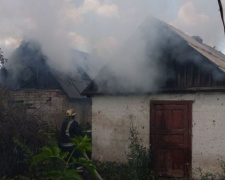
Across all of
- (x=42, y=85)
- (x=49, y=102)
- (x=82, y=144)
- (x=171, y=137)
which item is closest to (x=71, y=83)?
(x=42, y=85)

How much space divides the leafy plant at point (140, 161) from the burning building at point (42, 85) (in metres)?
5.23

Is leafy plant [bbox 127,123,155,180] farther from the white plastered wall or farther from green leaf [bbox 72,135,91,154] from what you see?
green leaf [bbox 72,135,91,154]

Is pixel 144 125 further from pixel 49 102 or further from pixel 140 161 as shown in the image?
pixel 49 102

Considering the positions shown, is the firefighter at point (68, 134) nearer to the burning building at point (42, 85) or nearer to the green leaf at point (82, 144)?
the burning building at point (42, 85)

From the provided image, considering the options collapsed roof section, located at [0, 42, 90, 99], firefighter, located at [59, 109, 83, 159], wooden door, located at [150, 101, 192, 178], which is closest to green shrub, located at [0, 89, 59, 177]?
firefighter, located at [59, 109, 83, 159]

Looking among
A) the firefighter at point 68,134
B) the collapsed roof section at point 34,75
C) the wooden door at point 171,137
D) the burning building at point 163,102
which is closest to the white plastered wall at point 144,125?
the burning building at point 163,102

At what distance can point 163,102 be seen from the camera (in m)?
9.05

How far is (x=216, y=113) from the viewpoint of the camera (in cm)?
842

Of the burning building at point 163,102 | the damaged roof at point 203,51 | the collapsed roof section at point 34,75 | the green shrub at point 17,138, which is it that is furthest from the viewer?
the collapsed roof section at point 34,75

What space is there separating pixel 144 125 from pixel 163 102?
0.87 m

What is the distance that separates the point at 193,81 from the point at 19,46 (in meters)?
8.63

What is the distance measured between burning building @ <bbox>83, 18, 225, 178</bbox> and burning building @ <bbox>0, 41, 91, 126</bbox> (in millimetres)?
3786

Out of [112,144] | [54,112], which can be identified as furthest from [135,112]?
[54,112]

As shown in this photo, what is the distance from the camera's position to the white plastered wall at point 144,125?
8406 millimetres
